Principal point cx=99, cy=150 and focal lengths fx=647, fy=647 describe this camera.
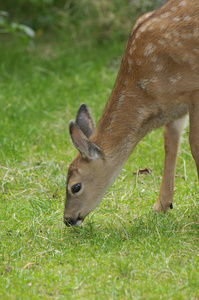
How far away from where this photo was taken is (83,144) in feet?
18.6

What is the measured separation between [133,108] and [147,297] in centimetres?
197

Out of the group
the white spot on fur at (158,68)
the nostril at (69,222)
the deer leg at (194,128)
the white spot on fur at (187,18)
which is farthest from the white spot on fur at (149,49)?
the nostril at (69,222)

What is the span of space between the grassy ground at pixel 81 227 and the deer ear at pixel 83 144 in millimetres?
616

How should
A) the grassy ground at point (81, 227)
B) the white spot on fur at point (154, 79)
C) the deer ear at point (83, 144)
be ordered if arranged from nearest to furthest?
the grassy ground at point (81, 227), the deer ear at point (83, 144), the white spot on fur at point (154, 79)

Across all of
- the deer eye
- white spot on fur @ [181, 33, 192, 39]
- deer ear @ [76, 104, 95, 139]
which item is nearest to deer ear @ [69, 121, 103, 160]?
the deer eye

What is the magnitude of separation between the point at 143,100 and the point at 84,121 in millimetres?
676

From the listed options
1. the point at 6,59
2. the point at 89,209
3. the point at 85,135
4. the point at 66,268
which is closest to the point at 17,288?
the point at 66,268

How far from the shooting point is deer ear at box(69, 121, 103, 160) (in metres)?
5.57

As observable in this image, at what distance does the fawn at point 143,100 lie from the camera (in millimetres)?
5633

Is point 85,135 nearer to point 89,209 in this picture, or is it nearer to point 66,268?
point 89,209

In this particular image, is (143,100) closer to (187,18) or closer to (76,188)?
(187,18)

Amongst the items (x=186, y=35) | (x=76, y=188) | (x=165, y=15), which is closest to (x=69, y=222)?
(x=76, y=188)

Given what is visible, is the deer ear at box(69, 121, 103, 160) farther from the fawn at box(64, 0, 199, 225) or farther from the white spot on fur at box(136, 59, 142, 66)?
the white spot on fur at box(136, 59, 142, 66)

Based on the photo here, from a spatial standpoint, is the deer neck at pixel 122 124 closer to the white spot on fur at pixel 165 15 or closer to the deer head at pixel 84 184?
the deer head at pixel 84 184
